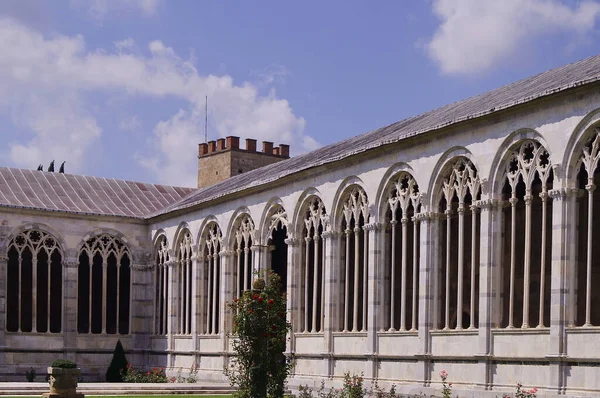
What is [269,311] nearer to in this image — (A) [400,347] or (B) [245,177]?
(A) [400,347]

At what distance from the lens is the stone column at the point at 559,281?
23.3 m

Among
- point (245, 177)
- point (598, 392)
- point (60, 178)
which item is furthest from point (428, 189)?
point (60, 178)

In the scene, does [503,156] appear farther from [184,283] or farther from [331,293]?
[184,283]

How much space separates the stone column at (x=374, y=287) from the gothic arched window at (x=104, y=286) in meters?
17.2

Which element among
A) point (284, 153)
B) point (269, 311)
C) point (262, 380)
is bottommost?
point (262, 380)

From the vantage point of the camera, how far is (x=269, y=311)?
81.7 ft

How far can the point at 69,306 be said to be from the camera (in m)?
44.7

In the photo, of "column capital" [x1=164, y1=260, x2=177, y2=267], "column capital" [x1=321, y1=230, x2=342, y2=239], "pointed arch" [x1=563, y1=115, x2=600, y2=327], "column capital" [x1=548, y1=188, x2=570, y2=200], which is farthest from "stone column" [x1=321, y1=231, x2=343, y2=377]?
"column capital" [x1=164, y1=260, x2=177, y2=267]

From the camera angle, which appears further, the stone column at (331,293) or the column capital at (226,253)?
the column capital at (226,253)

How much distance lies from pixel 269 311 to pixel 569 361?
6.61 meters

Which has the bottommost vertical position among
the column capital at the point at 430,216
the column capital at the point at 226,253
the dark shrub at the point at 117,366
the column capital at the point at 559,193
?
the dark shrub at the point at 117,366

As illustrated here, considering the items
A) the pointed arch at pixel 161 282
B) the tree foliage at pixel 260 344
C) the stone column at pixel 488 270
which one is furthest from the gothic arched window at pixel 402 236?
the pointed arch at pixel 161 282

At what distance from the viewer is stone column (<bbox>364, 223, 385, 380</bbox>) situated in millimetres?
30895

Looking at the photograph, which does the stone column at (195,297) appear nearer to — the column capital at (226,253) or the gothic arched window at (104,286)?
the column capital at (226,253)
